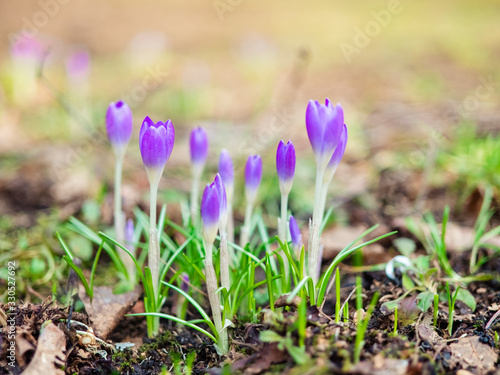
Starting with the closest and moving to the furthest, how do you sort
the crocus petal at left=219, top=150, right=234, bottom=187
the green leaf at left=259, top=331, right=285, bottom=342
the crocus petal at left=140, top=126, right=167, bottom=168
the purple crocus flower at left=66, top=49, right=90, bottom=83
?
the green leaf at left=259, top=331, right=285, bottom=342, the crocus petal at left=140, top=126, right=167, bottom=168, the crocus petal at left=219, top=150, right=234, bottom=187, the purple crocus flower at left=66, top=49, right=90, bottom=83

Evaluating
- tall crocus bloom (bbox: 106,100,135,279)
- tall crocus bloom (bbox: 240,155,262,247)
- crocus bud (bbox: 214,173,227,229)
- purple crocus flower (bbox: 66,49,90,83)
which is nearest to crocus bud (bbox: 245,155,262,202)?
tall crocus bloom (bbox: 240,155,262,247)

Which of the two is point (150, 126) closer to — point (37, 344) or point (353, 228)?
point (37, 344)

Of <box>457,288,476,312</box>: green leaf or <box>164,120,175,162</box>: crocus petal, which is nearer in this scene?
<box>164,120,175,162</box>: crocus petal

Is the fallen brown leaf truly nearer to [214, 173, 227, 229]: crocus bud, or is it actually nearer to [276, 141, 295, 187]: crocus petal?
[214, 173, 227, 229]: crocus bud

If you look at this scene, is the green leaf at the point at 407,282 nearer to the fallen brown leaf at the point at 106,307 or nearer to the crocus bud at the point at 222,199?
the crocus bud at the point at 222,199

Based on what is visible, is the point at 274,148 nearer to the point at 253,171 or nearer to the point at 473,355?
the point at 253,171

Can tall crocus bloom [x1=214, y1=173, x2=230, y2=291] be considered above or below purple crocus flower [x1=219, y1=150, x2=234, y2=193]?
below
